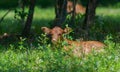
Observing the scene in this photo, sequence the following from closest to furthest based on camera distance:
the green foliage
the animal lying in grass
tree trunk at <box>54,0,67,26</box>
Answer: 1. the green foliage
2. the animal lying in grass
3. tree trunk at <box>54,0,67,26</box>

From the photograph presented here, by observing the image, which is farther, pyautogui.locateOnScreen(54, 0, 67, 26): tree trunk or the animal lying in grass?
pyautogui.locateOnScreen(54, 0, 67, 26): tree trunk

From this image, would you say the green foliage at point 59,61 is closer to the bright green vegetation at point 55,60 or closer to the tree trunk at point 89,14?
the bright green vegetation at point 55,60

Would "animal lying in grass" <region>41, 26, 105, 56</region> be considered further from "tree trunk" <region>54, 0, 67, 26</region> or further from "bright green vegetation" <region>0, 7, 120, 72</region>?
"tree trunk" <region>54, 0, 67, 26</region>

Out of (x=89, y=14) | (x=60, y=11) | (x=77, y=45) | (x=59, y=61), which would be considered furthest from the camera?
(x=60, y=11)

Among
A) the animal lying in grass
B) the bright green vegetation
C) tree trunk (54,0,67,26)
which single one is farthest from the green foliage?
tree trunk (54,0,67,26)

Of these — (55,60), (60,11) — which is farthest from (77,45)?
(60,11)

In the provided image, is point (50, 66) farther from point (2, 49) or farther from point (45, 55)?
point (2, 49)

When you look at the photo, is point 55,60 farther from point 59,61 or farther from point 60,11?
point 60,11

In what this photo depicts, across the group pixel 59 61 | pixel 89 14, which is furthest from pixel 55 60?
pixel 89 14

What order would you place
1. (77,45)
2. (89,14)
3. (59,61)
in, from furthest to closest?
(89,14), (77,45), (59,61)

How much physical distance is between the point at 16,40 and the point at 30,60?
2.05 m

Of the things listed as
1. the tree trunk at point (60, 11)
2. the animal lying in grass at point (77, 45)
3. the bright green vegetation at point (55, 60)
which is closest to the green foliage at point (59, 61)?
the bright green vegetation at point (55, 60)

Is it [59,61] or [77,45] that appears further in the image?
[77,45]

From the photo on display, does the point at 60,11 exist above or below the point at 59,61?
below
